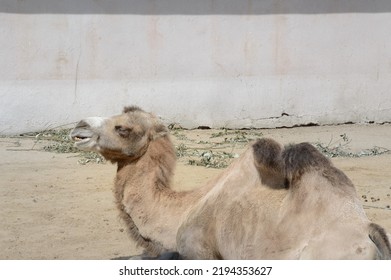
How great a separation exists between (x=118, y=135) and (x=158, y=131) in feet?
0.98

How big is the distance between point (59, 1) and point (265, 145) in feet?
25.9

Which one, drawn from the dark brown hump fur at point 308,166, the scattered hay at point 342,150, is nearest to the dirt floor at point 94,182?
the scattered hay at point 342,150

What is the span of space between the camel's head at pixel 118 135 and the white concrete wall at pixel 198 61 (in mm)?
6243

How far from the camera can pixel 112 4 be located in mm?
13031

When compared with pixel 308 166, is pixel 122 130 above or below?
below

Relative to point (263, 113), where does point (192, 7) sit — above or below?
above

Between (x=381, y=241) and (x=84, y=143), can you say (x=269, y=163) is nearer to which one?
(x=381, y=241)

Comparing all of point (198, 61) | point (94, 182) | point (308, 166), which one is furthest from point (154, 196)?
point (198, 61)

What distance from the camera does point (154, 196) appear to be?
6328 millimetres

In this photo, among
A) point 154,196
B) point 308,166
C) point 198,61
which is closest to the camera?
point 308,166

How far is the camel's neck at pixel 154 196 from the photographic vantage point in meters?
6.09

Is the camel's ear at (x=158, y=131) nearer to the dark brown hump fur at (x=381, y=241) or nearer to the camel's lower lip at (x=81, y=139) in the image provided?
the camel's lower lip at (x=81, y=139)

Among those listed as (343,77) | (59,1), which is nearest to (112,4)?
(59,1)

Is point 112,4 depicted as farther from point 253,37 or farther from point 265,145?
point 265,145
